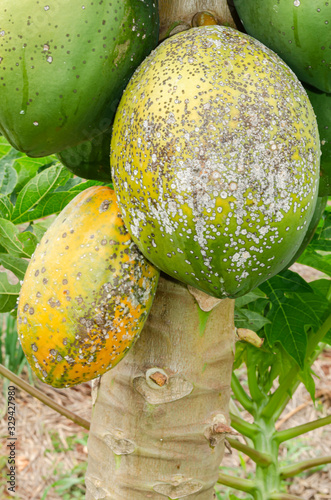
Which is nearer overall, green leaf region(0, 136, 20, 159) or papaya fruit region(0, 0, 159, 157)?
papaya fruit region(0, 0, 159, 157)

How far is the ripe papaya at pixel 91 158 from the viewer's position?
2.68 feet

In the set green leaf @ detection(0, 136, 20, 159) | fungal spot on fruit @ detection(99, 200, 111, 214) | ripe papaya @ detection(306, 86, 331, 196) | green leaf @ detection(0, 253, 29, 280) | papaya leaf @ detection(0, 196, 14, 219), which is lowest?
green leaf @ detection(0, 253, 29, 280)

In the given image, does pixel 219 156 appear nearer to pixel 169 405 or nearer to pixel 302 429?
pixel 169 405

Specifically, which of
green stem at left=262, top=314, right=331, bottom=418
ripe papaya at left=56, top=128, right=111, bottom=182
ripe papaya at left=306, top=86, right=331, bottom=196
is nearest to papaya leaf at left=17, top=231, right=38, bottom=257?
ripe papaya at left=56, top=128, right=111, bottom=182

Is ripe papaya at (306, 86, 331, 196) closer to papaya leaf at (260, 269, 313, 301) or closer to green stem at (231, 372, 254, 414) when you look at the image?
papaya leaf at (260, 269, 313, 301)

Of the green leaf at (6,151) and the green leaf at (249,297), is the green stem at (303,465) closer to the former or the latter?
A: the green leaf at (249,297)

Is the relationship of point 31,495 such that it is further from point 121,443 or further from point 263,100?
point 263,100

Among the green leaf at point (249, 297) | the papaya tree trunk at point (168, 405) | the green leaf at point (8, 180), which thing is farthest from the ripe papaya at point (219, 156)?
the green leaf at point (8, 180)

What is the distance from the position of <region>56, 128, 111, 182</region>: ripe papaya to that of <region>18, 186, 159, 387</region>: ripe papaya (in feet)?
0.33

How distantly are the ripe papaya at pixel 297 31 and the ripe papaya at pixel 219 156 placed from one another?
0.03m

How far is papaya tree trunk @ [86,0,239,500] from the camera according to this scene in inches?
34.1

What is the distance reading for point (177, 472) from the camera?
91 cm

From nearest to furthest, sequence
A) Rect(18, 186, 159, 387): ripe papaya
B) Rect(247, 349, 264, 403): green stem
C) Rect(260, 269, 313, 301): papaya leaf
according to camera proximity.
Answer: Rect(18, 186, 159, 387): ripe papaya < Rect(260, 269, 313, 301): papaya leaf < Rect(247, 349, 264, 403): green stem

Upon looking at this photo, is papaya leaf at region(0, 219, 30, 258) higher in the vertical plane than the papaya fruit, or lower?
lower
